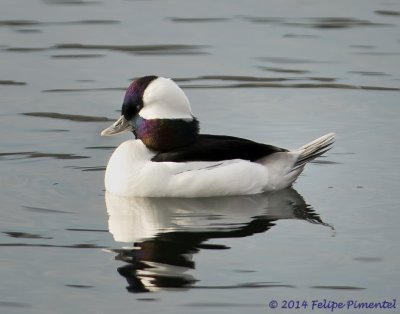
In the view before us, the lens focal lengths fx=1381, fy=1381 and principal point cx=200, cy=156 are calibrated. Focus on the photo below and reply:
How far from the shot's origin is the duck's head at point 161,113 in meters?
12.4

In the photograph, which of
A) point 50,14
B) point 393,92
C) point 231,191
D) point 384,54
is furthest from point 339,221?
point 50,14

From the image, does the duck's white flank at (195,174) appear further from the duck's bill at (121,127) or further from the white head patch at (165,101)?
the white head patch at (165,101)

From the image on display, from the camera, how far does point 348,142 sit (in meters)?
13.9

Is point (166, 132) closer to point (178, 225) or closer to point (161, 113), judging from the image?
point (161, 113)

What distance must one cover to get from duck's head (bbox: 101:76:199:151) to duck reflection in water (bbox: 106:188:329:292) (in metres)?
0.56

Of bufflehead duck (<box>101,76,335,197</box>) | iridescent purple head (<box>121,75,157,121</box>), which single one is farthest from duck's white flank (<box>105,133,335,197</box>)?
iridescent purple head (<box>121,75,157,121</box>)

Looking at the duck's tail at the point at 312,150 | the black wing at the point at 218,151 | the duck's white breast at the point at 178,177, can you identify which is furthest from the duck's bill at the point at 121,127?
the duck's tail at the point at 312,150

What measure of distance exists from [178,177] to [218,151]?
426 millimetres

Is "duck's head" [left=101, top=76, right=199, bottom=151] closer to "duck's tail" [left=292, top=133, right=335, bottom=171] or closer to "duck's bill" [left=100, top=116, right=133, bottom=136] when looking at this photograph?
"duck's bill" [left=100, top=116, right=133, bottom=136]

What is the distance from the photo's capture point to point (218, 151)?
12273 millimetres

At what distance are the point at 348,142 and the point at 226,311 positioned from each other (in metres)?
5.02

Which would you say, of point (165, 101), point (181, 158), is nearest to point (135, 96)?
point (165, 101)

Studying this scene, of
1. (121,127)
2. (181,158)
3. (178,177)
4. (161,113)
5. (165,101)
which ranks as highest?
(165,101)

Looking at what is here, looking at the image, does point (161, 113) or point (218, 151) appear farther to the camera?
point (161, 113)
